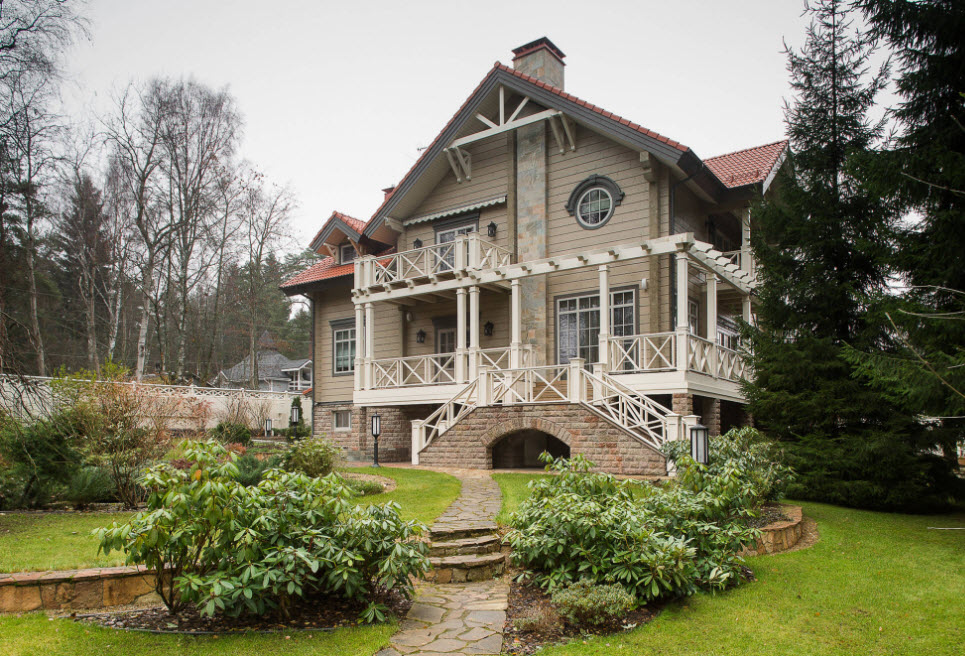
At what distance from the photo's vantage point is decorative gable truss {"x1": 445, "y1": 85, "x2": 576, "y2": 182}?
16.2m

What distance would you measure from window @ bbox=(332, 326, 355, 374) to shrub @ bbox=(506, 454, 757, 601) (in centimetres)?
1539

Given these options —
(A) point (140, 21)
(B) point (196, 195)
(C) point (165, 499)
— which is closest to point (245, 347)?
(B) point (196, 195)

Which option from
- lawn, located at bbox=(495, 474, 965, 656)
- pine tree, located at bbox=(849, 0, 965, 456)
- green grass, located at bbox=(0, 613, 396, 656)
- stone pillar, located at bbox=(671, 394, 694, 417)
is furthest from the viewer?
stone pillar, located at bbox=(671, 394, 694, 417)

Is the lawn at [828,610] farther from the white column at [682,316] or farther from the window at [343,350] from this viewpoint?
the window at [343,350]

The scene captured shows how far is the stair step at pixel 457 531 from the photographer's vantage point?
21.3ft

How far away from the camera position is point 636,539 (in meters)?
5.26

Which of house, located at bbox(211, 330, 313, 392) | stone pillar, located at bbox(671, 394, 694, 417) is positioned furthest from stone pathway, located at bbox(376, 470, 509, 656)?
house, located at bbox(211, 330, 313, 392)

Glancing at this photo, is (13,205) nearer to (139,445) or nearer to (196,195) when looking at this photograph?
(196,195)

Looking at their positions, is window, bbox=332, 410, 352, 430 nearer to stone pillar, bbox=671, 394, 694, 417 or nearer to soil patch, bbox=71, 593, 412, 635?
stone pillar, bbox=671, 394, 694, 417

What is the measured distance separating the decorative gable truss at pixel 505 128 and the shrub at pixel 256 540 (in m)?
13.0

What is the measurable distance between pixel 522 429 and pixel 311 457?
458cm

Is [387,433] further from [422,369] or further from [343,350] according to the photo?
[343,350]

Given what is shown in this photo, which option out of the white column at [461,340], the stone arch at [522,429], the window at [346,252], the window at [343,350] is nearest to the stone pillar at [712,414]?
the stone arch at [522,429]

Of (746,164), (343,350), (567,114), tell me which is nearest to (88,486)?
(567,114)
